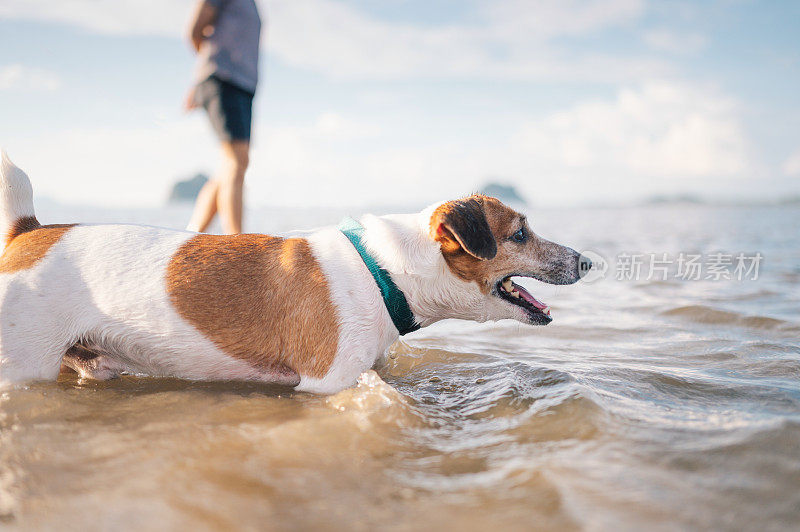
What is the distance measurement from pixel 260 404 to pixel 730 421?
7.74 feet

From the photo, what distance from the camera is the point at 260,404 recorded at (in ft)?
10.1

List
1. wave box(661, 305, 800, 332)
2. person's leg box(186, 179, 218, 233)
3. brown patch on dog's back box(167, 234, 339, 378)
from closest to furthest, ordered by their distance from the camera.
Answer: brown patch on dog's back box(167, 234, 339, 378), wave box(661, 305, 800, 332), person's leg box(186, 179, 218, 233)

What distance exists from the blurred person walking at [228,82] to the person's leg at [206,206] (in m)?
0.15

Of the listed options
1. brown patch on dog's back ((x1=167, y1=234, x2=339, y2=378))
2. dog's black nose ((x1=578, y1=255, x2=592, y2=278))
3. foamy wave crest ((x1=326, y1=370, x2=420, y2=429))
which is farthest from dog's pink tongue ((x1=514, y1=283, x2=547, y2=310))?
brown patch on dog's back ((x1=167, y1=234, x2=339, y2=378))

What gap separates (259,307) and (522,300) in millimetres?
1658

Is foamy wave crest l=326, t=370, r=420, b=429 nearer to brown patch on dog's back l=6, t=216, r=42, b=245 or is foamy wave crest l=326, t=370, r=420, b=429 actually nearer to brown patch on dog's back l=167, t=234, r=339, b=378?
brown patch on dog's back l=167, t=234, r=339, b=378

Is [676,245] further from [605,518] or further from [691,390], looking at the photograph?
[605,518]

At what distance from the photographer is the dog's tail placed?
3244mm

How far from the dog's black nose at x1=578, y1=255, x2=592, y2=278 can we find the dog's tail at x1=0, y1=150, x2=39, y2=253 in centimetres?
330

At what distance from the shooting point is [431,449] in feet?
8.38

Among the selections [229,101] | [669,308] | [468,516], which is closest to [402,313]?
[468,516]

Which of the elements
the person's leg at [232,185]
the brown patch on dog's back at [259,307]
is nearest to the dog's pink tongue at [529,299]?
the brown patch on dog's back at [259,307]

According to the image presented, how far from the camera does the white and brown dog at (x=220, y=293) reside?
303 cm

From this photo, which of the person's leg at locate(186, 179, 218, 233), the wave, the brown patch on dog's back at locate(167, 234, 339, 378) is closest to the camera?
the brown patch on dog's back at locate(167, 234, 339, 378)
